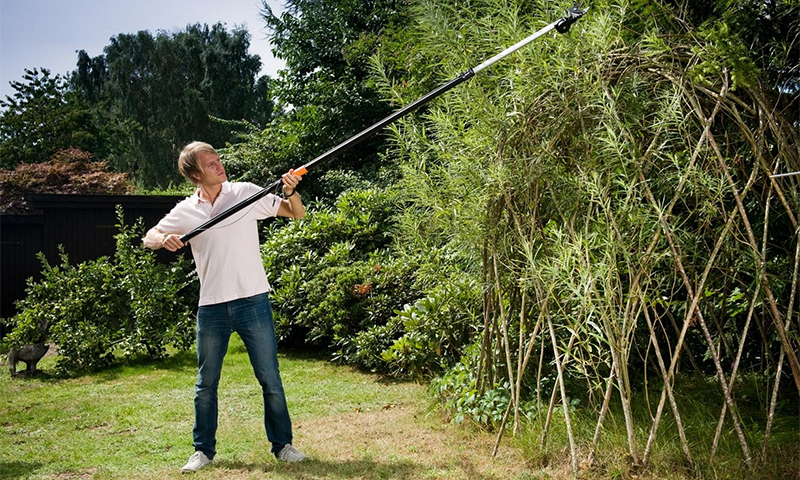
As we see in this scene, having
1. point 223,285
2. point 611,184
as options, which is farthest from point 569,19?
point 223,285

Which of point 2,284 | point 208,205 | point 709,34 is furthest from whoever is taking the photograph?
point 2,284

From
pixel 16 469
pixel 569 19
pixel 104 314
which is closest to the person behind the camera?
pixel 569 19

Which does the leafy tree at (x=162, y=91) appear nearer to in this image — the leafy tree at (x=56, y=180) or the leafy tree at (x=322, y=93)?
the leafy tree at (x=56, y=180)

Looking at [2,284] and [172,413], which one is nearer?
[172,413]

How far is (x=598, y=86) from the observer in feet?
11.0

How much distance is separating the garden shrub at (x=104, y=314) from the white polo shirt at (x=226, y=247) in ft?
13.3

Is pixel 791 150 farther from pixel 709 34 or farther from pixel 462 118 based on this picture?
pixel 462 118

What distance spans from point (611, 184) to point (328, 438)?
7.59 feet

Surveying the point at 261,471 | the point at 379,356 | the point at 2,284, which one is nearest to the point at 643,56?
the point at 261,471

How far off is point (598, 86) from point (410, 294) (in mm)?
4025

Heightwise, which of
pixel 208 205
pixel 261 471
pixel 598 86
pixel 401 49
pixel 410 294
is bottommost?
pixel 261 471

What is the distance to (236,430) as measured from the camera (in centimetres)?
477

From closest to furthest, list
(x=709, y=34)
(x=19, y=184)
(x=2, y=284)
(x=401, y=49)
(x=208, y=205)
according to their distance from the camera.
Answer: (x=709, y=34) < (x=208, y=205) < (x=401, y=49) < (x=2, y=284) < (x=19, y=184)

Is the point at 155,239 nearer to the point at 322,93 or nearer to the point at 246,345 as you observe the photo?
the point at 246,345
